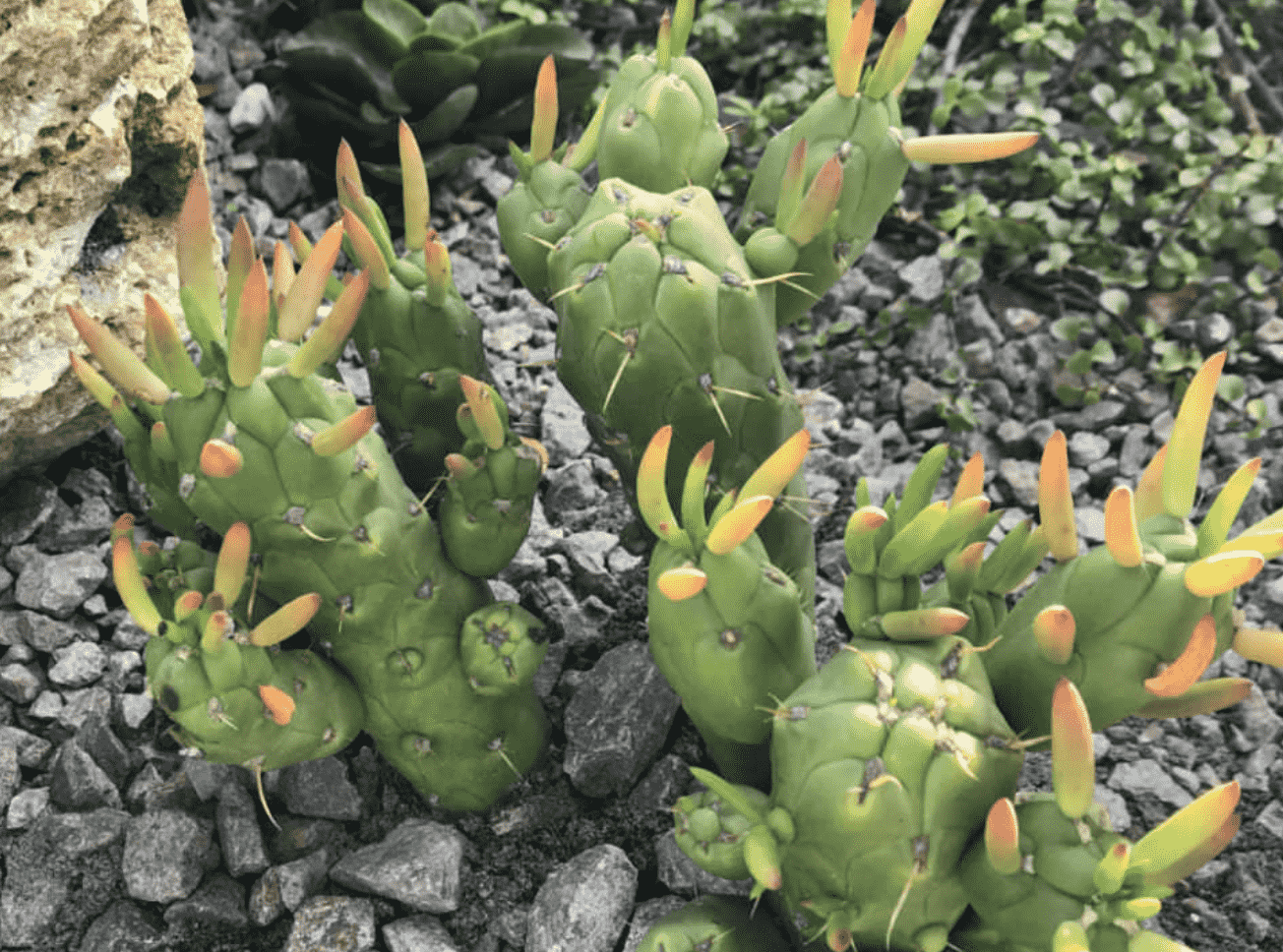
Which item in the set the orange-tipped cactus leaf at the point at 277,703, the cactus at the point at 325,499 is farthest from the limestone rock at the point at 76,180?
the orange-tipped cactus leaf at the point at 277,703

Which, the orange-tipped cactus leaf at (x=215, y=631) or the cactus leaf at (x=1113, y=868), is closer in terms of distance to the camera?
the cactus leaf at (x=1113, y=868)

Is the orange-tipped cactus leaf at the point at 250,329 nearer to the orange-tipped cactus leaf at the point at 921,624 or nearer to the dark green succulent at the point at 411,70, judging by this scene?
the orange-tipped cactus leaf at the point at 921,624

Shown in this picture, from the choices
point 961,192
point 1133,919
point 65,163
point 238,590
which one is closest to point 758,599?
point 1133,919

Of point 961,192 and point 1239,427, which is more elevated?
point 961,192

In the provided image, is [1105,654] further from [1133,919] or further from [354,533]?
[354,533]

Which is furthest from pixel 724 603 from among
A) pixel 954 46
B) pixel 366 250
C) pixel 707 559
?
pixel 954 46

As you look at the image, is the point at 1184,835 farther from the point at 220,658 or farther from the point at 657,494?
the point at 220,658
